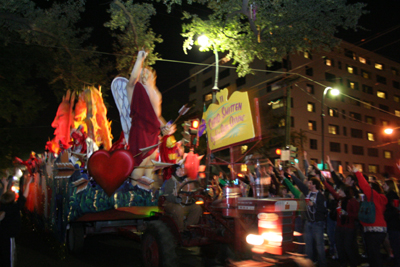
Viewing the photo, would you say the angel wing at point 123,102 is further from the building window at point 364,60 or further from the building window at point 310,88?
the building window at point 364,60

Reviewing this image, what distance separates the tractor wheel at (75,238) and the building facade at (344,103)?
28.8 metres

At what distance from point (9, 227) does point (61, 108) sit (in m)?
8.25

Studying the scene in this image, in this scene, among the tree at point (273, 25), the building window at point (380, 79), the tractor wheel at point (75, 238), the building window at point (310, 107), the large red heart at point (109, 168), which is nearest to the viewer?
the large red heart at point (109, 168)

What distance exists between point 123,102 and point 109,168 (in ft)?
8.76

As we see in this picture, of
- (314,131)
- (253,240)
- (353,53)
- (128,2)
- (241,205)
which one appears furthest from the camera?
(353,53)

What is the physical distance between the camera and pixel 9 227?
5070 millimetres

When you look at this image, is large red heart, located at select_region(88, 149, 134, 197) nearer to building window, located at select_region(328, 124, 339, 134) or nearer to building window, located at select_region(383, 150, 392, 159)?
building window, located at select_region(328, 124, 339, 134)

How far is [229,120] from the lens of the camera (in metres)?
6.64

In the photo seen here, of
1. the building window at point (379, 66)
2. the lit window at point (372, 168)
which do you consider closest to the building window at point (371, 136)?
the lit window at point (372, 168)

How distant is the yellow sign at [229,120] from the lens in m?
6.06

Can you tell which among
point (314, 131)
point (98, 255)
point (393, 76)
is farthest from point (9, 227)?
point (393, 76)

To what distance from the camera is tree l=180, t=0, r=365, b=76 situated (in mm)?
9203

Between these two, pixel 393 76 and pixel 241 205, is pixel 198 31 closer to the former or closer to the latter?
pixel 241 205

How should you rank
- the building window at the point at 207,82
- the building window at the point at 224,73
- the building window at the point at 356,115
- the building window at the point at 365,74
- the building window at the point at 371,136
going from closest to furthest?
the building window at the point at 356,115, the building window at the point at 371,136, the building window at the point at 365,74, the building window at the point at 224,73, the building window at the point at 207,82
